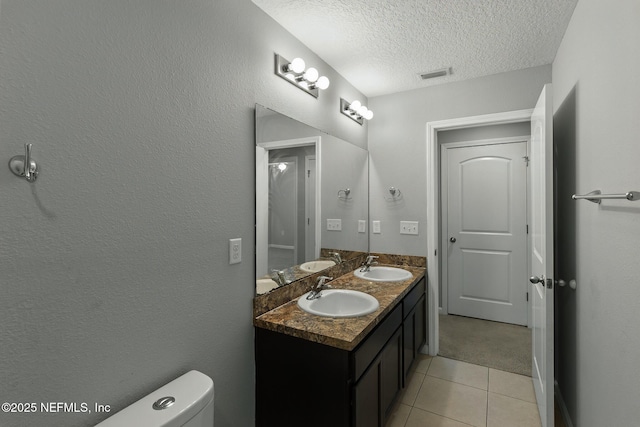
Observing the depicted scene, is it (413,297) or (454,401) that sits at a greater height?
(413,297)

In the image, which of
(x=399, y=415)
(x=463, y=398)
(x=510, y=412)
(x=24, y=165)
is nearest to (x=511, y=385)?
(x=510, y=412)

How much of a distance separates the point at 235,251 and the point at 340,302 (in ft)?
2.68

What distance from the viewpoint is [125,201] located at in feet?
3.43

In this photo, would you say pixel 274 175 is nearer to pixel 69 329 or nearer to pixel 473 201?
pixel 69 329

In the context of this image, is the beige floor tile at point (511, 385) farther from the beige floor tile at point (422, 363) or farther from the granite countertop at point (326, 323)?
the granite countertop at point (326, 323)

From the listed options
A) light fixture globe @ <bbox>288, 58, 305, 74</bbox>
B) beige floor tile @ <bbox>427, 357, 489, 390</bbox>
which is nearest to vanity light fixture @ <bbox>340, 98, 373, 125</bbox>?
light fixture globe @ <bbox>288, 58, 305, 74</bbox>

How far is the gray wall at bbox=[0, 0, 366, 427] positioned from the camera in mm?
823

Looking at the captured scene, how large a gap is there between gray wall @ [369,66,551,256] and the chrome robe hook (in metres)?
2.51

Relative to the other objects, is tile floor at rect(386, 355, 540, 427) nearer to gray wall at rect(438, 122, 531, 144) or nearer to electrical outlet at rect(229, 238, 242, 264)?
electrical outlet at rect(229, 238, 242, 264)

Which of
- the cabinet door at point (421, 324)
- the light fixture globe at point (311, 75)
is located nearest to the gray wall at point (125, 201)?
the light fixture globe at point (311, 75)

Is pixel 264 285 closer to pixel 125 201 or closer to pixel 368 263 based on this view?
pixel 125 201

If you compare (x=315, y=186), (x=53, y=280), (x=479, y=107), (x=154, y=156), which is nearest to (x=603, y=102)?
(x=479, y=107)

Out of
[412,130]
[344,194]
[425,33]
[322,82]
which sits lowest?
[344,194]

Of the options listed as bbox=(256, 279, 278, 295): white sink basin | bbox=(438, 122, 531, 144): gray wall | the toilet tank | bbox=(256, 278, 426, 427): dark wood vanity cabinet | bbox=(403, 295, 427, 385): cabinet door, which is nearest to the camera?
the toilet tank
